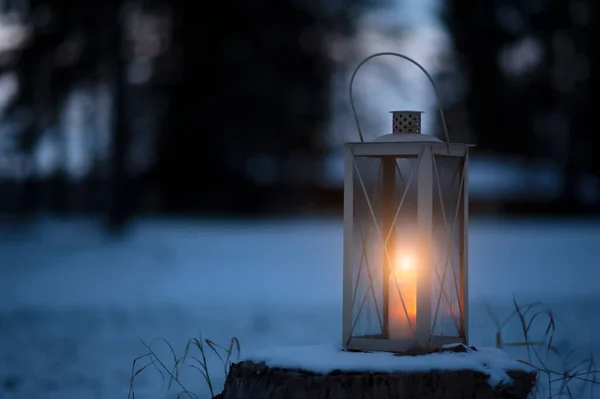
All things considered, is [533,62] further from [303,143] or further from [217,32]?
[217,32]

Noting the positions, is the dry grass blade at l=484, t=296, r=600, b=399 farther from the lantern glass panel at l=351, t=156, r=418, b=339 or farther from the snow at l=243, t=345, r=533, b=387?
the lantern glass panel at l=351, t=156, r=418, b=339

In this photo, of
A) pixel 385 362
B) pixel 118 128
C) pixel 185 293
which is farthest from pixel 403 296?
pixel 118 128

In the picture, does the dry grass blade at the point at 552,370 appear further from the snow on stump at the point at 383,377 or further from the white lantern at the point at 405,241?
the white lantern at the point at 405,241

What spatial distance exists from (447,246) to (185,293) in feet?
22.3

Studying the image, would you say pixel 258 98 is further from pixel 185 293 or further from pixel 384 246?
pixel 384 246

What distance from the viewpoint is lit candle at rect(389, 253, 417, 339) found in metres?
2.59

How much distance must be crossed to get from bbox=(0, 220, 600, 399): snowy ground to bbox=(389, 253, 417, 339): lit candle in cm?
163

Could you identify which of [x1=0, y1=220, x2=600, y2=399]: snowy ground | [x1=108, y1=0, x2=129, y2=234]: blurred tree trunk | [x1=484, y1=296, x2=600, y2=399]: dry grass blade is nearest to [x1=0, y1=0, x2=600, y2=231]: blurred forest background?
[x1=108, y1=0, x2=129, y2=234]: blurred tree trunk

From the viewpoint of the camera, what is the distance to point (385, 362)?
2510 mm

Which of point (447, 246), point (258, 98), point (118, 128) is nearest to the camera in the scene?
point (447, 246)

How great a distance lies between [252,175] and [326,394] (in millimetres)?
23653

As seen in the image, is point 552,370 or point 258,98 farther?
point 258,98

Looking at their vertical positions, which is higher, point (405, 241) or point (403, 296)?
point (405, 241)

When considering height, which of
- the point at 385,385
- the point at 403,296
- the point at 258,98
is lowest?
the point at 385,385
